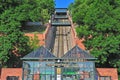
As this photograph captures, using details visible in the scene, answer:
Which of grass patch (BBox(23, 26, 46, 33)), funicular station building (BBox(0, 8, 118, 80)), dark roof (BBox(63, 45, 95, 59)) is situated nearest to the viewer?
funicular station building (BBox(0, 8, 118, 80))

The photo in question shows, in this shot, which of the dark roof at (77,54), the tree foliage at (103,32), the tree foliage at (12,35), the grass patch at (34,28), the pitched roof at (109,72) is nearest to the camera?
the dark roof at (77,54)

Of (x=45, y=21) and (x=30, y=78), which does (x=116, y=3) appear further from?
(x=45, y=21)

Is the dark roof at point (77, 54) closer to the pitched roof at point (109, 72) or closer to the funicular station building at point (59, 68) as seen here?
the funicular station building at point (59, 68)

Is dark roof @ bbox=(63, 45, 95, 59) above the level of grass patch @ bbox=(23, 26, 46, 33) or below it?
below

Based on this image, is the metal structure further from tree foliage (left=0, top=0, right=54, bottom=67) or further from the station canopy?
tree foliage (left=0, top=0, right=54, bottom=67)

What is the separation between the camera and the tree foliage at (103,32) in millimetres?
37469

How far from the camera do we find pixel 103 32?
38.9m

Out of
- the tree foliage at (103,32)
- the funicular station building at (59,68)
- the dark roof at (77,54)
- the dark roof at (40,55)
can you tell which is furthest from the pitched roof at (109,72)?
the dark roof at (40,55)

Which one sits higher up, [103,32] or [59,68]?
[103,32]

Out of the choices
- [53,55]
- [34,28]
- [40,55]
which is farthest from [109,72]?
[34,28]

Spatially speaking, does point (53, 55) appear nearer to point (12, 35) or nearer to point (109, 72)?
point (12, 35)

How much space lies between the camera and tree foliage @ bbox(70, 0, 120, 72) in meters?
37.5

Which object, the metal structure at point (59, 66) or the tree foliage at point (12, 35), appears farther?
the tree foliage at point (12, 35)

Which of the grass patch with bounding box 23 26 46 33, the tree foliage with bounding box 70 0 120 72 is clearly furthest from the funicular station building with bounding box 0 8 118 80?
the grass patch with bounding box 23 26 46 33
